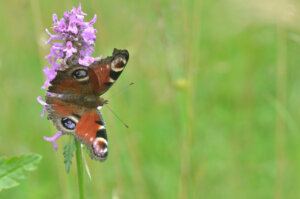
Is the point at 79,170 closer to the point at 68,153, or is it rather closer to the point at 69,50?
the point at 68,153

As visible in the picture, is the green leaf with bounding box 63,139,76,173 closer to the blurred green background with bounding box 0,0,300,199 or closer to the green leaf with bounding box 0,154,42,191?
the green leaf with bounding box 0,154,42,191

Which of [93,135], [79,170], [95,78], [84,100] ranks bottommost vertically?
[79,170]

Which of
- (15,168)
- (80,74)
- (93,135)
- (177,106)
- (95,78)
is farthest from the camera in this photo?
(177,106)

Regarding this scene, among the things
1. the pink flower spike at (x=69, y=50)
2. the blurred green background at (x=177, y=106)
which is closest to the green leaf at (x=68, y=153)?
the pink flower spike at (x=69, y=50)

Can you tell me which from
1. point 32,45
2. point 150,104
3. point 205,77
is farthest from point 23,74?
point 205,77

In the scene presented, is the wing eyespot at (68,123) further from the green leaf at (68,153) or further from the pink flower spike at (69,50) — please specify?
the pink flower spike at (69,50)

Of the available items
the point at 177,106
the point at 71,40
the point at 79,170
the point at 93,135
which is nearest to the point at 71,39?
the point at 71,40

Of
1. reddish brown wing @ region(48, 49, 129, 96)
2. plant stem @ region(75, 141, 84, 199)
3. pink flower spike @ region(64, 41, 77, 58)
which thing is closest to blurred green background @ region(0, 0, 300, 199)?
reddish brown wing @ region(48, 49, 129, 96)
